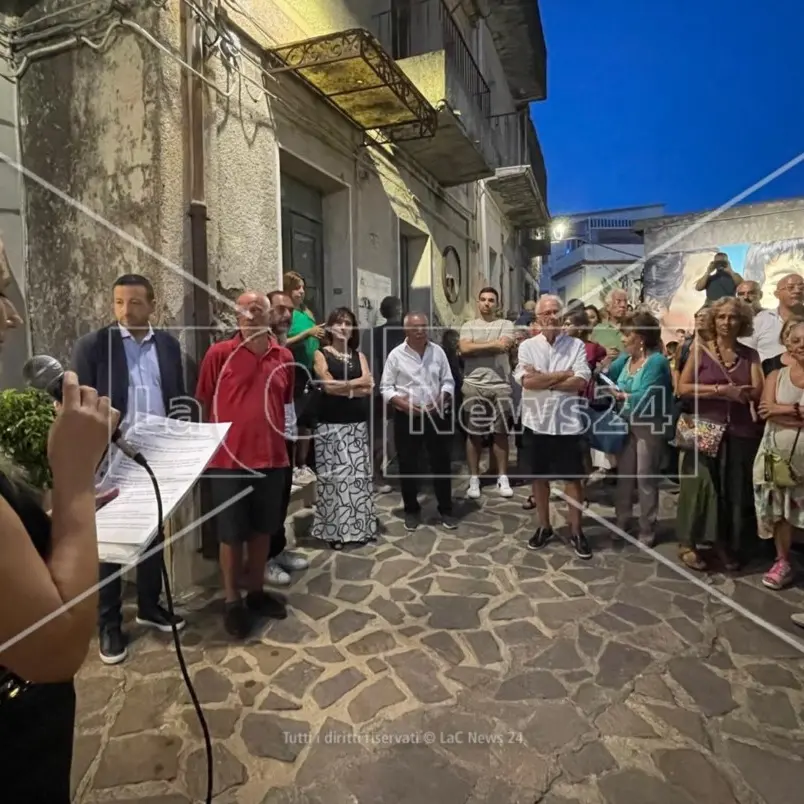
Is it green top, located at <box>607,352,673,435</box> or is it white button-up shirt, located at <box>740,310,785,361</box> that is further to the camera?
white button-up shirt, located at <box>740,310,785,361</box>

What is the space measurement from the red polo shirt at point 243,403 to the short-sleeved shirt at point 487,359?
2.84 m

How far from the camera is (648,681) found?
104 inches

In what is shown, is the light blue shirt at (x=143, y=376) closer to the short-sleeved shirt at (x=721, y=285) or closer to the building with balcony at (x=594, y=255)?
the short-sleeved shirt at (x=721, y=285)

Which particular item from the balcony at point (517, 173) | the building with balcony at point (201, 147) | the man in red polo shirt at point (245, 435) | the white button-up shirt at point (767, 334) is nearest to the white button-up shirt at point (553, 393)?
the white button-up shirt at point (767, 334)

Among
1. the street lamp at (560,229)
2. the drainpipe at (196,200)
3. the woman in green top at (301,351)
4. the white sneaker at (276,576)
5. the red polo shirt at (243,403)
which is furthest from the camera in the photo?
the street lamp at (560,229)

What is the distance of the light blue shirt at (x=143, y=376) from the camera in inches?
114

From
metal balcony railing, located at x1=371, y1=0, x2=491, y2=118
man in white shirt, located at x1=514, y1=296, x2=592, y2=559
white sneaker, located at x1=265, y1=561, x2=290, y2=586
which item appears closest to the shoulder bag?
man in white shirt, located at x1=514, y1=296, x2=592, y2=559

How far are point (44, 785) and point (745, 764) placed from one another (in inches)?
96.7

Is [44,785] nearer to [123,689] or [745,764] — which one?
[123,689]

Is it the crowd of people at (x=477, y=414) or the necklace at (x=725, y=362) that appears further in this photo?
the necklace at (x=725, y=362)

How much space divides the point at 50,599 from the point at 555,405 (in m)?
3.68

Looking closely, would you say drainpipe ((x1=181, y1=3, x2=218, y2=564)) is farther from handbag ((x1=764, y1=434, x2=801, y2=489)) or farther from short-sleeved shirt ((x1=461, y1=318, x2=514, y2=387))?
handbag ((x1=764, y1=434, x2=801, y2=489))

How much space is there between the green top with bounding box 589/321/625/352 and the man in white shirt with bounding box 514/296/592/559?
1.87 metres

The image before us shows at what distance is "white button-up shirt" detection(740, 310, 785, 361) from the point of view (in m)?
4.45
